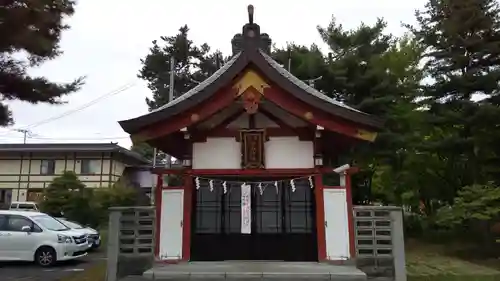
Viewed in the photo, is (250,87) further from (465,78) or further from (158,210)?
(465,78)

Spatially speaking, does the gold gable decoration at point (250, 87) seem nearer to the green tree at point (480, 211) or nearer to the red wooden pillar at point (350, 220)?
the red wooden pillar at point (350, 220)

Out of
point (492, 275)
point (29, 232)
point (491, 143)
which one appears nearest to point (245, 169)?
point (492, 275)

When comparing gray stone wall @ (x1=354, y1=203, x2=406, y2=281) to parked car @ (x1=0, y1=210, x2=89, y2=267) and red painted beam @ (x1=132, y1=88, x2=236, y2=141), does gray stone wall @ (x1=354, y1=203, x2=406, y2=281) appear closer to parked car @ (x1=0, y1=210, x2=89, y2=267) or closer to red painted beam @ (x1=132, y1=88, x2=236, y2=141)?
red painted beam @ (x1=132, y1=88, x2=236, y2=141)

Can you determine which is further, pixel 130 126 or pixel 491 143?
pixel 491 143

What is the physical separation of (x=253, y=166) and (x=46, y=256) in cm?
748

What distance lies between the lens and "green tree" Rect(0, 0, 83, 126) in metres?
8.59

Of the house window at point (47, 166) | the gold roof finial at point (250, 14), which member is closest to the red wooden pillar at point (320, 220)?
the gold roof finial at point (250, 14)

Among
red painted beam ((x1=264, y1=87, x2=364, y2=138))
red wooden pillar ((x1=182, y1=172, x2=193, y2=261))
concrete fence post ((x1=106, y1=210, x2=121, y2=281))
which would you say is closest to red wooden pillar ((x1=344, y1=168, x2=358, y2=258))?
red painted beam ((x1=264, y1=87, x2=364, y2=138))

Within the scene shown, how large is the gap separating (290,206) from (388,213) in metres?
2.07

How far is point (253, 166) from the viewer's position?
363 inches

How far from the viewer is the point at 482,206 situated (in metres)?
13.4

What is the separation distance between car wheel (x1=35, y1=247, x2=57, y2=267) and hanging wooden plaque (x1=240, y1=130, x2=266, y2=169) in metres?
7.11

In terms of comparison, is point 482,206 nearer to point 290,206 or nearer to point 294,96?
point 290,206

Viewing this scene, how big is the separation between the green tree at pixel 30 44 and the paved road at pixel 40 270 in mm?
3890
